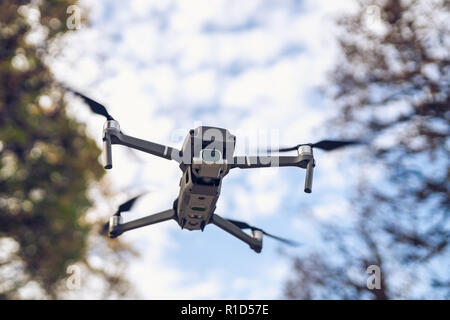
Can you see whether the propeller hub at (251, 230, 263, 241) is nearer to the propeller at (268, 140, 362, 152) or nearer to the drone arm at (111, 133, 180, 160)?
the propeller at (268, 140, 362, 152)

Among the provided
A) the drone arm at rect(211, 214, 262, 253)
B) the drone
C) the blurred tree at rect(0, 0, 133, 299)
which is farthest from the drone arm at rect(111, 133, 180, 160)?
the blurred tree at rect(0, 0, 133, 299)

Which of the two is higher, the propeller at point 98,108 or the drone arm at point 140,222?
the propeller at point 98,108

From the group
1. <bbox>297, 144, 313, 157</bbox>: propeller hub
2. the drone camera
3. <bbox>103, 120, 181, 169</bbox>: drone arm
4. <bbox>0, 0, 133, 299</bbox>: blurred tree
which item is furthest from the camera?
<bbox>0, 0, 133, 299</bbox>: blurred tree

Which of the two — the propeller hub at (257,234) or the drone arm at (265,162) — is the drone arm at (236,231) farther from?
the drone arm at (265,162)

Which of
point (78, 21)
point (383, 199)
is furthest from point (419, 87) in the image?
point (78, 21)

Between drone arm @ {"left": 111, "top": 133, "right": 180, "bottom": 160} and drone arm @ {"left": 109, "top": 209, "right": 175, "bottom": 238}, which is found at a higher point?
drone arm @ {"left": 111, "top": 133, "right": 180, "bottom": 160}

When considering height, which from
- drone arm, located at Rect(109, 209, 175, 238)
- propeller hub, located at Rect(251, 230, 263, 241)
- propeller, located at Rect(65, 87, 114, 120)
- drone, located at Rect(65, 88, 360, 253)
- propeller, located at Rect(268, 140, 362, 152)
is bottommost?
propeller hub, located at Rect(251, 230, 263, 241)

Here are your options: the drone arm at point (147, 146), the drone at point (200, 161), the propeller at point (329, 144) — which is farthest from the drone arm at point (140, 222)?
the propeller at point (329, 144)
